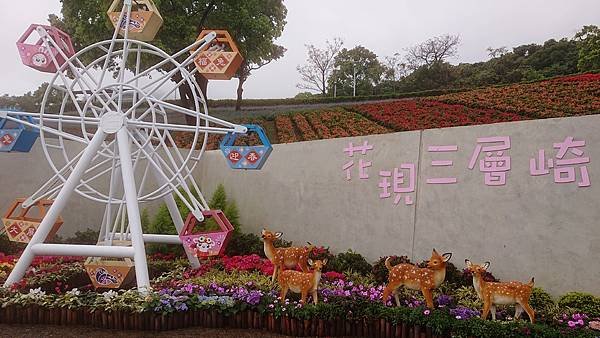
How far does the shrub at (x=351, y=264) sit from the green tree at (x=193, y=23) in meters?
12.0

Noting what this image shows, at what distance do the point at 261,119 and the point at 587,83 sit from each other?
37.7 feet

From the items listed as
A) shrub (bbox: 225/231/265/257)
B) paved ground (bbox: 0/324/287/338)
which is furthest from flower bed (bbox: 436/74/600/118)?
paved ground (bbox: 0/324/287/338)

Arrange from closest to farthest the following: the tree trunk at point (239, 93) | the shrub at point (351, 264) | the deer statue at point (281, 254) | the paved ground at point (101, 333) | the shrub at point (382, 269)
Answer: the paved ground at point (101, 333) → the deer statue at point (281, 254) → the shrub at point (382, 269) → the shrub at point (351, 264) → the tree trunk at point (239, 93)

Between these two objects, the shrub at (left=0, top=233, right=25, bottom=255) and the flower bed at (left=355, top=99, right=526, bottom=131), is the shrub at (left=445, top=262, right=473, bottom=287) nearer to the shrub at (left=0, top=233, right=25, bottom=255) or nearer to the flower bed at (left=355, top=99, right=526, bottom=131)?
the shrub at (left=0, top=233, right=25, bottom=255)

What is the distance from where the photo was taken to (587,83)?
1412 centimetres

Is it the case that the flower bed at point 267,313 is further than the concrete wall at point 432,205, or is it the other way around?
the concrete wall at point 432,205

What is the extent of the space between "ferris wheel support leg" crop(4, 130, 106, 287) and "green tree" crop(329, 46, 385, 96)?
→ 28370mm

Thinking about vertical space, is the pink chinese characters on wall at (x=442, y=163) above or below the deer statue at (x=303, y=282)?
above

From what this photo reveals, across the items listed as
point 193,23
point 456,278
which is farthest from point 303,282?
point 193,23

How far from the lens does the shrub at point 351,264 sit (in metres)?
7.05

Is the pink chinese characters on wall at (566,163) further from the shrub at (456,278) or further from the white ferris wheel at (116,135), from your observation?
the white ferris wheel at (116,135)

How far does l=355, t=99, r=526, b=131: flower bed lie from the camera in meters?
13.6

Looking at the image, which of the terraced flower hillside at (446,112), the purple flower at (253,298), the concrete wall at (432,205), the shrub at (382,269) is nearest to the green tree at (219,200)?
the concrete wall at (432,205)

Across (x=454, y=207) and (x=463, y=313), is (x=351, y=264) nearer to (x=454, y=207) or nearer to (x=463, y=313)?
(x=454, y=207)
